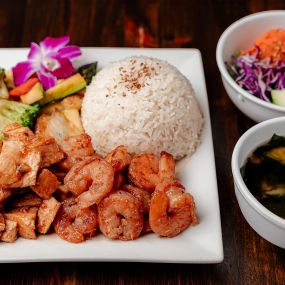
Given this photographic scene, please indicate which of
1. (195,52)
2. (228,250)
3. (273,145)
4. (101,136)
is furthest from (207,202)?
(195,52)

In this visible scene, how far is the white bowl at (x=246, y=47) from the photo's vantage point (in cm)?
364

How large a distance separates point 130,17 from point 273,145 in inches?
82.4

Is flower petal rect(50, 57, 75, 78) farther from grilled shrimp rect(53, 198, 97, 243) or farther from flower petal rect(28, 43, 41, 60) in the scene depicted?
grilled shrimp rect(53, 198, 97, 243)

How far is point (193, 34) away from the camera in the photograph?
15.8ft

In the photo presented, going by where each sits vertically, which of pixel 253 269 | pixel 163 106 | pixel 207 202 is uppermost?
pixel 163 106

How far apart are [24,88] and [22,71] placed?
152 mm

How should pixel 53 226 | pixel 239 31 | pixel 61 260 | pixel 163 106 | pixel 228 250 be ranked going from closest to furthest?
pixel 61 260, pixel 53 226, pixel 228 250, pixel 163 106, pixel 239 31

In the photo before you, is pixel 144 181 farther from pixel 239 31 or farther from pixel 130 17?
pixel 130 17

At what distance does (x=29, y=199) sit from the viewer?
3160 millimetres

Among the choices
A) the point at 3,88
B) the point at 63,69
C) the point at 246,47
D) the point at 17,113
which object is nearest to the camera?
the point at 17,113

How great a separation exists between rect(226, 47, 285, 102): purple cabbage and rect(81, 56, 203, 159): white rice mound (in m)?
0.42

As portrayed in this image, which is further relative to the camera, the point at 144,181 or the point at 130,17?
the point at 130,17

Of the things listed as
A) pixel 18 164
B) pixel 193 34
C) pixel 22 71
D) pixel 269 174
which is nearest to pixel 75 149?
pixel 18 164

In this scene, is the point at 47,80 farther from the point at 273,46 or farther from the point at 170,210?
the point at 273,46
